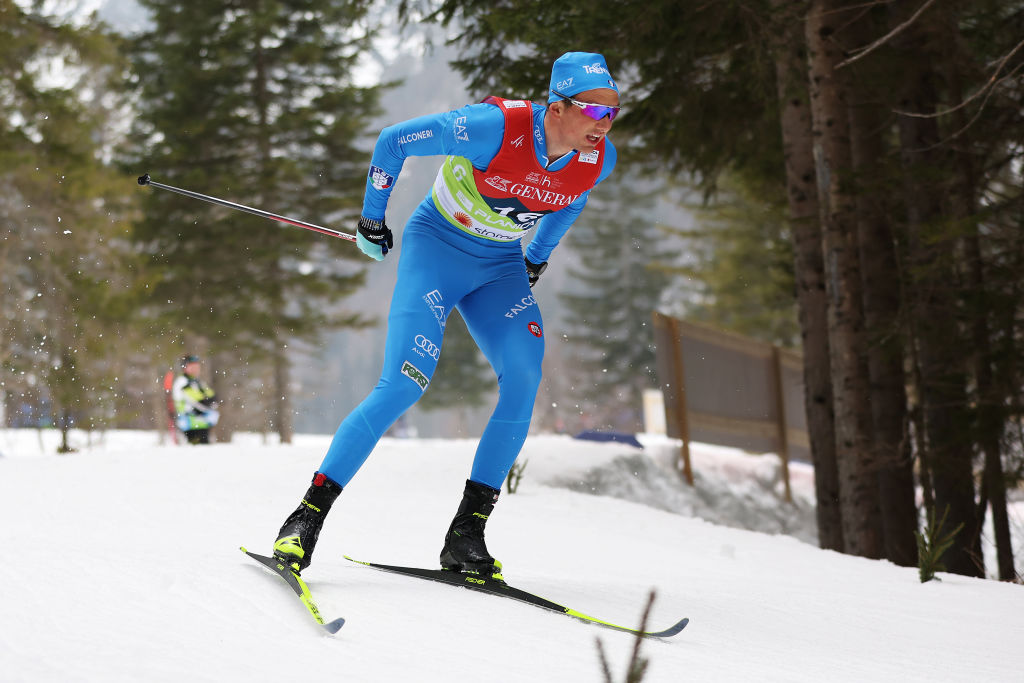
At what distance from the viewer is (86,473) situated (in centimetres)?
747

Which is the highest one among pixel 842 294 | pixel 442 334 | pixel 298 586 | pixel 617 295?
pixel 442 334

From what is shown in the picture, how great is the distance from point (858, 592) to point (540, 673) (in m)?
2.91

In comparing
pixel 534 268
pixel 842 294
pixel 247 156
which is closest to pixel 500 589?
pixel 534 268

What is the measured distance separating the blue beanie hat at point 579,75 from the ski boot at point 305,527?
170cm

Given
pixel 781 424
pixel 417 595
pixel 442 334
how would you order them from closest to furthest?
pixel 417 595
pixel 442 334
pixel 781 424

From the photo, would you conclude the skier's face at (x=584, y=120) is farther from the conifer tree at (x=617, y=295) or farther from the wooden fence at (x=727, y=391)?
the conifer tree at (x=617, y=295)

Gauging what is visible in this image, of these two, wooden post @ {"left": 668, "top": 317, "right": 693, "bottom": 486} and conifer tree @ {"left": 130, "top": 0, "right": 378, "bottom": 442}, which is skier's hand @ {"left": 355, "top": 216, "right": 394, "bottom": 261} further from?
conifer tree @ {"left": 130, "top": 0, "right": 378, "bottom": 442}

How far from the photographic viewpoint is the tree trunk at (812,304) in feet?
30.1

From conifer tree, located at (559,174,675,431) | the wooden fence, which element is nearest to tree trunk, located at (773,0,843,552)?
the wooden fence

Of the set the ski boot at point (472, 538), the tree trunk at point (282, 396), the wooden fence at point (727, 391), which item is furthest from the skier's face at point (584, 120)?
the tree trunk at point (282, 396)

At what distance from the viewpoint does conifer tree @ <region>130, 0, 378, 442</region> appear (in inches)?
848

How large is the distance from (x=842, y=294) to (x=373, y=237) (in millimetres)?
5374

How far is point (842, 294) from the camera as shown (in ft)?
26.4

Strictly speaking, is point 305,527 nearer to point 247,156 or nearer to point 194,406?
point 194,406
